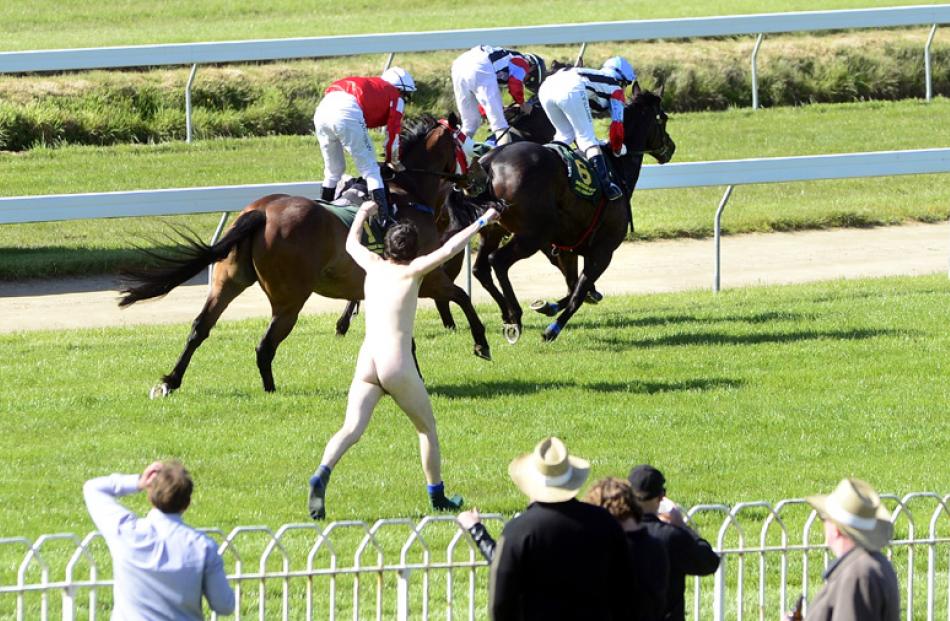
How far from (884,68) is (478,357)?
48.1 ft

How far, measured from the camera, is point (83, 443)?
9.93 m

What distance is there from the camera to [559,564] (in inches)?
211

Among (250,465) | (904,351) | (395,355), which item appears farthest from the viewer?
(904,351)

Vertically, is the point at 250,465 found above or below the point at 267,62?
below

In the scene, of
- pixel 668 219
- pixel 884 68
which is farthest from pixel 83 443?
pixel 884 68

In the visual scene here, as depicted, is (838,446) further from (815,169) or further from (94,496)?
(815,169)

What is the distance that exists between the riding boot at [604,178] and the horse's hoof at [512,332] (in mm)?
1511

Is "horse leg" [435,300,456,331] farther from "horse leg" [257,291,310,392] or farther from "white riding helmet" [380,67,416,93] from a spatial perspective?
"horse leg" [257,291,310,392]

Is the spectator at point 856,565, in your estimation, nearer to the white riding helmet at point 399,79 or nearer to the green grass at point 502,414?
the green grass at point 502,414

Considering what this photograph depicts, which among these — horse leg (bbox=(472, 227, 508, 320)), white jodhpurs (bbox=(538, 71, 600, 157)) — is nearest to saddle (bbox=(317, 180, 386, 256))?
horse leg (bbox=(472, 227, 508, 320))

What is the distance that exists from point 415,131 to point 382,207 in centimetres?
101

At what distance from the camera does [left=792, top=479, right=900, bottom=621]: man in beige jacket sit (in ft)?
17.7

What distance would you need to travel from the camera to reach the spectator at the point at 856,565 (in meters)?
5.38

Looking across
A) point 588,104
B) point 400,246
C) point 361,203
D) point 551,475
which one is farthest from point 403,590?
point 588,104
